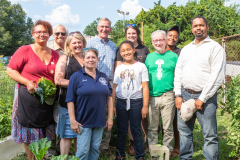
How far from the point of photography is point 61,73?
10.1 ft

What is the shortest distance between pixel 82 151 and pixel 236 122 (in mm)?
2500

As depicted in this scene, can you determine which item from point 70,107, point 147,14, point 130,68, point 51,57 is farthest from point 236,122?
point 147,14

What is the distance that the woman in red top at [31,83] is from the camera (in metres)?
3.05

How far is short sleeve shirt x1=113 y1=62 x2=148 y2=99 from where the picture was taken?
11.4 feet

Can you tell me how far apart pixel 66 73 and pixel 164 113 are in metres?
1.81

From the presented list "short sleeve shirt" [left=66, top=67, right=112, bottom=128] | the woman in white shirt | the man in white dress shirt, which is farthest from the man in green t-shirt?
"short sleeve shirt" [left=66, top=67, right=112, bottom=128]

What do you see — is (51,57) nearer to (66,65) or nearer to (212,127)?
(66,65)

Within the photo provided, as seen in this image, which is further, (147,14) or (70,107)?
(147,14)

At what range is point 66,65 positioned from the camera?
3.14 meters

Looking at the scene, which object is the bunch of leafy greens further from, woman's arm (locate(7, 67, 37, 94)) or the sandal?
the sandal

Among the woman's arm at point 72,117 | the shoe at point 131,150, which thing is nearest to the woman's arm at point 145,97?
the shoe at point 131,150

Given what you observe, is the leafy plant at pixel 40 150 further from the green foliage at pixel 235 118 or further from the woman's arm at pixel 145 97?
the green foliage at pixel 235 118

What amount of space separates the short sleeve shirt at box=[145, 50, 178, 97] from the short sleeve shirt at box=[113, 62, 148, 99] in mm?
211

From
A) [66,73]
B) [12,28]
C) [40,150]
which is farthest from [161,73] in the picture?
[12,28]
